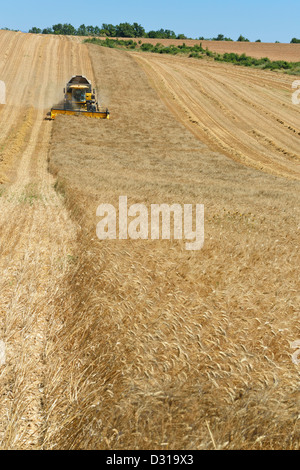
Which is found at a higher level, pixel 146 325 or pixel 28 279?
pixel 146 325

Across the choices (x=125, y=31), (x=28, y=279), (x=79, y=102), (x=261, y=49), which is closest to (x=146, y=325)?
(x=28, y=279)

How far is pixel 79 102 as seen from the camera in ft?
97.2

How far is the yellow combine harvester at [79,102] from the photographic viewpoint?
2917cm

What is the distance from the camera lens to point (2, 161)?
2070 centimetres

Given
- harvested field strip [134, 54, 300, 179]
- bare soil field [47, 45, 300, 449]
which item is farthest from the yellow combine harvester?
bare soil field [47, 45, 300, 449]

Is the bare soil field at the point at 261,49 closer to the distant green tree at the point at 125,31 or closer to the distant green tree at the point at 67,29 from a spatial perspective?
the distant green tree at the point at 125,31

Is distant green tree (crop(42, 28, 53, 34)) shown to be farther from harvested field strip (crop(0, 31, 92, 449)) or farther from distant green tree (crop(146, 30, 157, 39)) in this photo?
harvested field strip (crop(0, 31, 92, 449))

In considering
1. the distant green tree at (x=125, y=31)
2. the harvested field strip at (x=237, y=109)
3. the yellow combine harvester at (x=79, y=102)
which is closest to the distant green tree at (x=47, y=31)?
the distant green tree at (x=125, y=31)

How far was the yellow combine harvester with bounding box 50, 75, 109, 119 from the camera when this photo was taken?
29172 mm

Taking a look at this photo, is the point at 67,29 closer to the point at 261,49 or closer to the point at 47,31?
the point at 47,31

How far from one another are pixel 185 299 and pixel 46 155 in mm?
21271

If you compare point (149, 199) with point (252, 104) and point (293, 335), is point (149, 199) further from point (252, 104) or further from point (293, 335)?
point (252, 104)

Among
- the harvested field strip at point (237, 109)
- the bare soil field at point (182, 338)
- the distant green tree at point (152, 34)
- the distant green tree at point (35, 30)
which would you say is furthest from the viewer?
the distant green tree at point (35, 30)
